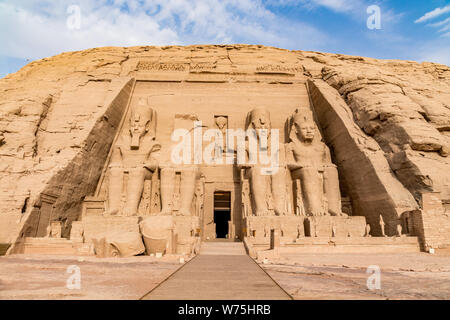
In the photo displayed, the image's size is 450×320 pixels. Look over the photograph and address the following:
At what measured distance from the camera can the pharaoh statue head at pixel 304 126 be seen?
11.5m

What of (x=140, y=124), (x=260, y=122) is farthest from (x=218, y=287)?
(x=260, y=122)

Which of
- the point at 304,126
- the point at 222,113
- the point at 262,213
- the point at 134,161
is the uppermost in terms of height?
the point at 222,113

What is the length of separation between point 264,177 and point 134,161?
174 inches

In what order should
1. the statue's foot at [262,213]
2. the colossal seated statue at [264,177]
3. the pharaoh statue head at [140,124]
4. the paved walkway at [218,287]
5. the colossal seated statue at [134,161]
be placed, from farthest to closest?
the pharaoh statue head at [140,124] → the colossal seated statue at [264,177] → the colossal seated statue at [134,161] → the statue's foot at [262,213] → the paved walkway at [218,287]

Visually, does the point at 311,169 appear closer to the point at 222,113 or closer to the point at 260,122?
the point at 260,122

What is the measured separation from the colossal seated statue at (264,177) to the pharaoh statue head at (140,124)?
3578mm

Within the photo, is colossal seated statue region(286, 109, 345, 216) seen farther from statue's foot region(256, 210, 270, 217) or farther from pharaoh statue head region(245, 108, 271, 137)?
statue's foot region(256, 210, 270, 217)

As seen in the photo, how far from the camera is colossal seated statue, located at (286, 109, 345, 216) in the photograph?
10.7 metres

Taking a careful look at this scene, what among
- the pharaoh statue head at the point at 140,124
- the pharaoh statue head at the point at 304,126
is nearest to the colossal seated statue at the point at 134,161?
the pharaoh statue head at the point at 140,124

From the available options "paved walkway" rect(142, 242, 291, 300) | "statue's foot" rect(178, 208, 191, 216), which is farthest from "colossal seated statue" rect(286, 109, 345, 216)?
"paved walkway" rect(142, 242, 291, 300)

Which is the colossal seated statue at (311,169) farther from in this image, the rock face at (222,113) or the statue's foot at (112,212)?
the statue's foot at (112,212)

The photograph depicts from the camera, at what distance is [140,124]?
11523mm

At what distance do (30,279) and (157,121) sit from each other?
9975 millimetres
